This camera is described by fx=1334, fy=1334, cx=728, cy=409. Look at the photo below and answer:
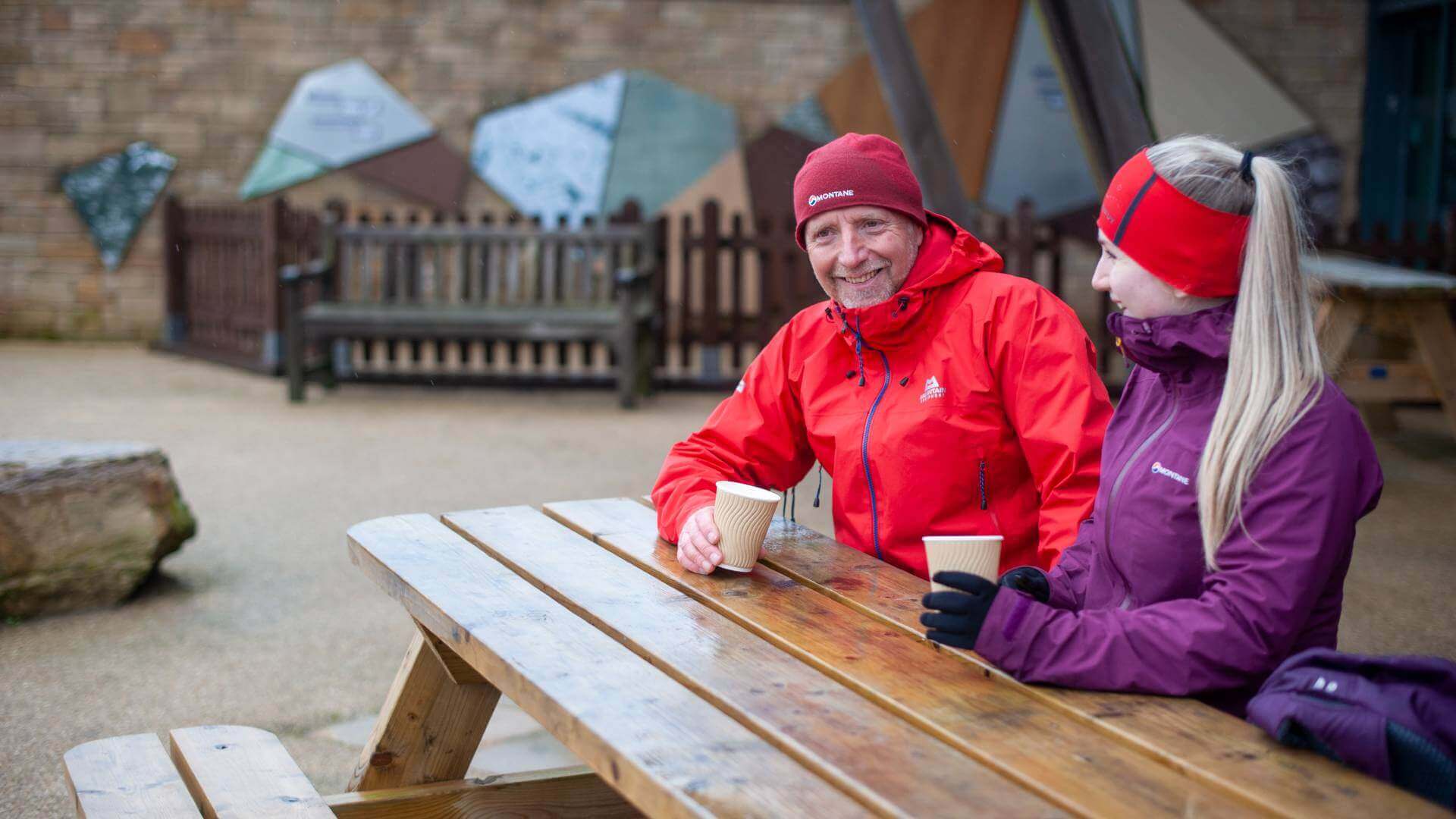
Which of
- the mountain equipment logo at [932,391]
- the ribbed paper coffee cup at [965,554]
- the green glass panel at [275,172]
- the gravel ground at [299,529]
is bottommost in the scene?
the gravel ground at [299,529]

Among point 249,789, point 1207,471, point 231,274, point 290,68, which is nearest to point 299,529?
point 249,789

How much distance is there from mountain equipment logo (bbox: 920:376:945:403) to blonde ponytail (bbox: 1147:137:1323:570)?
26.2 inches

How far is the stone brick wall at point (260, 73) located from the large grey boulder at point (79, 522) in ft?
26.2

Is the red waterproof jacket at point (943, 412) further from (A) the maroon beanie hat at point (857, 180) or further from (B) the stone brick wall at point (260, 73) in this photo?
(B) the stone brick wall at point (260, 73)

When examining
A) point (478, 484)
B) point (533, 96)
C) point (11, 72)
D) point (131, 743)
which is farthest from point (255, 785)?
point (11, 72)

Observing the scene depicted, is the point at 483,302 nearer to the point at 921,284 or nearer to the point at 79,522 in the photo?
the point at 79,522

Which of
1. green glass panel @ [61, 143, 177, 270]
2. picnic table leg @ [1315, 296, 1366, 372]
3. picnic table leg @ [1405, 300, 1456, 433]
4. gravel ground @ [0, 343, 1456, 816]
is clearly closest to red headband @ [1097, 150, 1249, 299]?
gravel ground @ [0, 343, 1456, 816]

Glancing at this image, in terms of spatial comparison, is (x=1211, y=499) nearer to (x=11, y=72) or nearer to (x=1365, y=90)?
(x=1365, y=90)

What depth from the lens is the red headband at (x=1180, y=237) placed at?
1.67 meters

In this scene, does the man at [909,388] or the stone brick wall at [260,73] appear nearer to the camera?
the man at [909,388]

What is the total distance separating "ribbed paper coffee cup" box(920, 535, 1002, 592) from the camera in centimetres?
160

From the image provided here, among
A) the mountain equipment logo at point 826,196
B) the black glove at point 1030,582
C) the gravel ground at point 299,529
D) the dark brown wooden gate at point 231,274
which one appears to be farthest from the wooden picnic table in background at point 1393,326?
the dark brown wooden gate at point 231,274

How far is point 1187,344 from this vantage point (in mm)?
1666

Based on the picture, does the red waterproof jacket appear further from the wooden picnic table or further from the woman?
the woman
